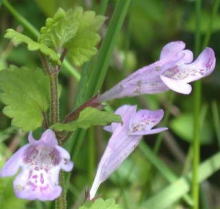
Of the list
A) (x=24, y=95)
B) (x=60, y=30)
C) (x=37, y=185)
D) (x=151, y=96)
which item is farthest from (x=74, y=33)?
(x=151, y=96)

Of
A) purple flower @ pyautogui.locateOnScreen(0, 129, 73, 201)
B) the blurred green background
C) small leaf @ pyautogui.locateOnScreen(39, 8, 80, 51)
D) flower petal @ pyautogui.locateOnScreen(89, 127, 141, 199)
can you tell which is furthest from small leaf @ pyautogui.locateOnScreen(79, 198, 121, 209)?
the blurred green background

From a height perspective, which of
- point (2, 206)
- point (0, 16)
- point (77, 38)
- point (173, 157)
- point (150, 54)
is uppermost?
point (77, 38)

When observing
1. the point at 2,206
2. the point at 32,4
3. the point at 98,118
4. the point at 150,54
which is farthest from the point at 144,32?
the point at 98,118

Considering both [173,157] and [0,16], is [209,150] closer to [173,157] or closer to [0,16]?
[173,157]

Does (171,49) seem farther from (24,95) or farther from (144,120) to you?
(24,95)

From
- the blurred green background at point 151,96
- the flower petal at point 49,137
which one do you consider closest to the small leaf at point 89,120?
the flower petal at point 49,137
